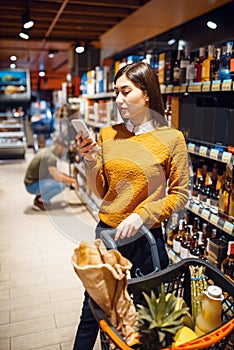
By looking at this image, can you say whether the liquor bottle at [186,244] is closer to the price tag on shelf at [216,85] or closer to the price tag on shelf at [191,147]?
the price tag on shelf at [191,147]

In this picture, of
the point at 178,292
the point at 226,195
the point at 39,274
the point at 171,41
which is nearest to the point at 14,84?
the point at 171,41

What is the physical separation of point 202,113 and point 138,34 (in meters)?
3.84

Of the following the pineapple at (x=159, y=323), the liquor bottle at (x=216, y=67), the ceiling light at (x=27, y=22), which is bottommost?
the pineapple at (x=159, y=323)

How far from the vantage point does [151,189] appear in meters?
1.59

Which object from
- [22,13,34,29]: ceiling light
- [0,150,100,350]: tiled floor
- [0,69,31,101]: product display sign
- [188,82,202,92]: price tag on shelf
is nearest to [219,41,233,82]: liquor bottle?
[188,82,202,92]: price tag on shelf

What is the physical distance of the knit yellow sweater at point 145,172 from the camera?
1.55 meters

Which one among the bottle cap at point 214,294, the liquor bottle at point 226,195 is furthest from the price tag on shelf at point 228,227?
the bottle cap at point 214,294

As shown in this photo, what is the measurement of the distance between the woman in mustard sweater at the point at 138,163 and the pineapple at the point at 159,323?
433 millimetres

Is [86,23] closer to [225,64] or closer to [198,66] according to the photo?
[198,66]

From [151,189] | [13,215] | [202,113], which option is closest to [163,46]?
[202,113]

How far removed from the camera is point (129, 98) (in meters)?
1.56

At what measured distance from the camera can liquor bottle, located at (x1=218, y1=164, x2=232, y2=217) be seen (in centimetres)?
221

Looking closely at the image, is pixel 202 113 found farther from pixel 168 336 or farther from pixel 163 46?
pixel 163 46

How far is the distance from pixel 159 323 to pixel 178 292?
15.9 inches
